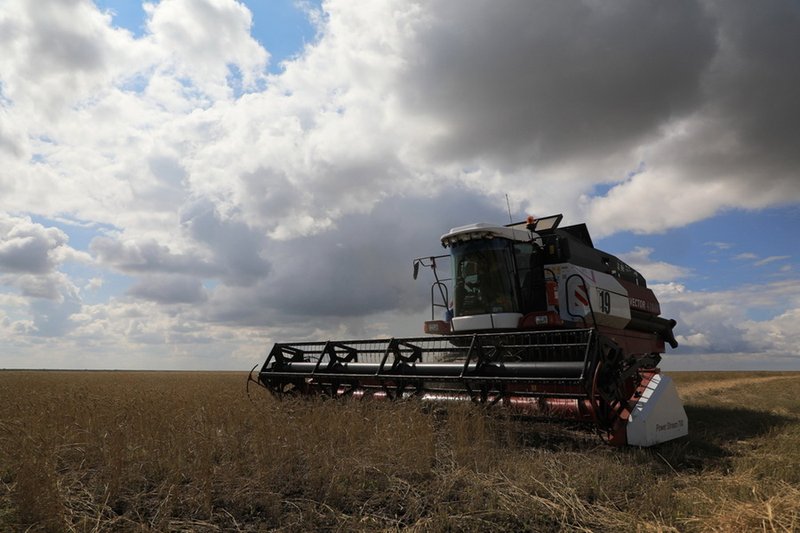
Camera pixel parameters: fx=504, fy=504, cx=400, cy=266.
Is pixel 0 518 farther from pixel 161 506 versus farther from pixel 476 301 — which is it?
pixel 476 301

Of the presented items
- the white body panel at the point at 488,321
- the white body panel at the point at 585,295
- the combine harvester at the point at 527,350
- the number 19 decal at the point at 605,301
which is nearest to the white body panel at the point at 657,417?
the combine harvester at the point at 527,350

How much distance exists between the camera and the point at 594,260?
394 inches

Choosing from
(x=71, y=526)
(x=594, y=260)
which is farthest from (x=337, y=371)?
(x=594, y=260)

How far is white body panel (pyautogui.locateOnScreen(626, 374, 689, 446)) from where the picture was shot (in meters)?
5.07

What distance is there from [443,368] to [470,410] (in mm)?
817

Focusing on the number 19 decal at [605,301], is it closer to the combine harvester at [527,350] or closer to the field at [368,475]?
the combine harvester at [527,350]

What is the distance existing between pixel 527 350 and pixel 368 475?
352 centimetres

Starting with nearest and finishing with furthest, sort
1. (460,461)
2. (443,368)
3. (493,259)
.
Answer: (460,461) → (443,368) → (493,259)

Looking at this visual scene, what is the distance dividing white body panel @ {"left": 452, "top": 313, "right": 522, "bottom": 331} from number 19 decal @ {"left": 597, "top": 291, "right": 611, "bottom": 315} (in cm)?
208

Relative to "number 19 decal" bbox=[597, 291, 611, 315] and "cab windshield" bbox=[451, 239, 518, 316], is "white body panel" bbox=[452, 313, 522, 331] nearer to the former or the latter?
"cab windshield" bbox=[451, 239, 518, 316]

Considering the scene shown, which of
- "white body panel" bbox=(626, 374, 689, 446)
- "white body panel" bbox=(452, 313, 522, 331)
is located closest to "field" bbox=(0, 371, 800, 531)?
"white body panel" bbox=(626, 374, 689, 446)

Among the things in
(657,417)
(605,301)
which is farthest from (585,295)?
(657,417)

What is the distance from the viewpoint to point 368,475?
153 inches

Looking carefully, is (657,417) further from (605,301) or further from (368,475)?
(605,301)
